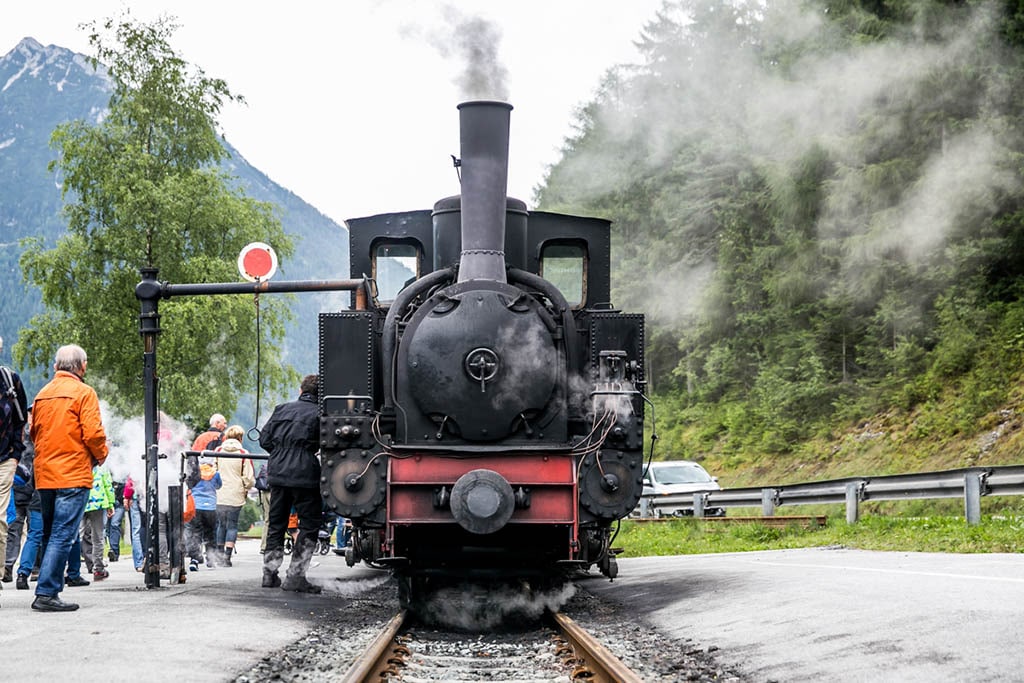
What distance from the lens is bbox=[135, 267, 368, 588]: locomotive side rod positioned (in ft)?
34.6

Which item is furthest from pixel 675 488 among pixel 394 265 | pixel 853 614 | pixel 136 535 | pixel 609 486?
pixel 853 614

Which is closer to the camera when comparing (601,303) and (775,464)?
(601,303)

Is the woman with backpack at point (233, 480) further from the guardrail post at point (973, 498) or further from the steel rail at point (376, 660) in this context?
the guardrail post at point (973, 498)

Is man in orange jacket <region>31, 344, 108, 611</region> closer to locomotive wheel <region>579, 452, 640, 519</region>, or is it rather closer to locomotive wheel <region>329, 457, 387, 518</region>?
locomotive wheel <region>329, 457, 387, 518</region>

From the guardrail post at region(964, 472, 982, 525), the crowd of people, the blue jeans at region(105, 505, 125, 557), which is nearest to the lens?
the crowd of people

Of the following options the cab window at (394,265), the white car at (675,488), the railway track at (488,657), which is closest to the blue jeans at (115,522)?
the cab window at (394,265)

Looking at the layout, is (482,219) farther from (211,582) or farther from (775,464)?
(775,464)

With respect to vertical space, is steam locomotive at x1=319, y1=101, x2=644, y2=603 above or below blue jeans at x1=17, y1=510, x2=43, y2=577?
above

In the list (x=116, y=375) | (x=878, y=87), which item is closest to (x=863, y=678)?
(x=878, y=87)

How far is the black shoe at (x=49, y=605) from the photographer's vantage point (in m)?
8.17

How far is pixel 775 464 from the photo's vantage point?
28297 mm

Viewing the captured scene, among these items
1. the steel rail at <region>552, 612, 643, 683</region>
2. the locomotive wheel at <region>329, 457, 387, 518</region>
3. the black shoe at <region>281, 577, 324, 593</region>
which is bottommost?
the black shoe at <region>281, 577, 324, 593</region>

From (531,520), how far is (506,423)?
2.35 feet

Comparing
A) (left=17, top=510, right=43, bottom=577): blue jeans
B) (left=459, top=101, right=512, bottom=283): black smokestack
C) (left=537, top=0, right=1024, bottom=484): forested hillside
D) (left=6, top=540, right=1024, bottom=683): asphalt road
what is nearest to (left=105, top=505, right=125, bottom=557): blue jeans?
(left=6, top=540, right=1024, bottom=683): asphalt road
